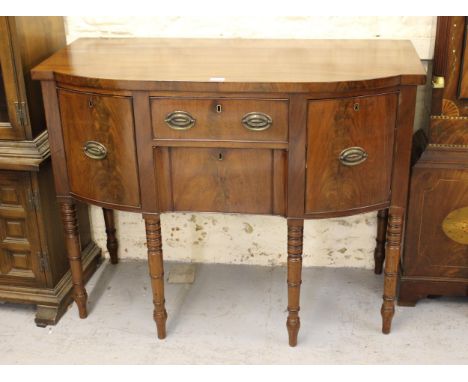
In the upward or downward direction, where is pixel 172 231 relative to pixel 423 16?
downward

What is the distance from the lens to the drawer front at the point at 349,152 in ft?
7.35

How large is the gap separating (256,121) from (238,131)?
0.07 m

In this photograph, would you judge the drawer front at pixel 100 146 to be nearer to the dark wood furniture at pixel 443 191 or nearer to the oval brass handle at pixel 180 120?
the oval brass handle at pixel 180 120

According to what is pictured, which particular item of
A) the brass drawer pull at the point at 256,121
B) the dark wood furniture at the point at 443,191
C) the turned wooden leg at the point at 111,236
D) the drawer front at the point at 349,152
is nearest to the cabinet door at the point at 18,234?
the turned wooden leg at the point at 111,236

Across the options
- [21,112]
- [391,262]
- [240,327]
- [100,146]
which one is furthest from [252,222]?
[21,112]

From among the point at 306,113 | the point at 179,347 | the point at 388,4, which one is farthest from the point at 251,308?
the point at 388,4

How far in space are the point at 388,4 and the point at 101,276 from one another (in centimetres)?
178

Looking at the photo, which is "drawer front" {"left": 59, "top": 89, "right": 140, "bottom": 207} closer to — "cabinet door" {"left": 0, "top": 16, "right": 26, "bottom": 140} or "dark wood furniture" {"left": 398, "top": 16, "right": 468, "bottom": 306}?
"cabinet door" {"left": 0, "top": 16, "right": 26, "bottom": 140}

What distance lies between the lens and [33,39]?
2590 mm

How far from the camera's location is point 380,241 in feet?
10.2

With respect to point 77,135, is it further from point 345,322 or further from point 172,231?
point 345,322

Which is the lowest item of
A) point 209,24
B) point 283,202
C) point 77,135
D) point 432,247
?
point 432,247

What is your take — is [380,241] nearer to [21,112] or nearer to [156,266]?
[156,266]

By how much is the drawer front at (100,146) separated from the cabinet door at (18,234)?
281 mm
